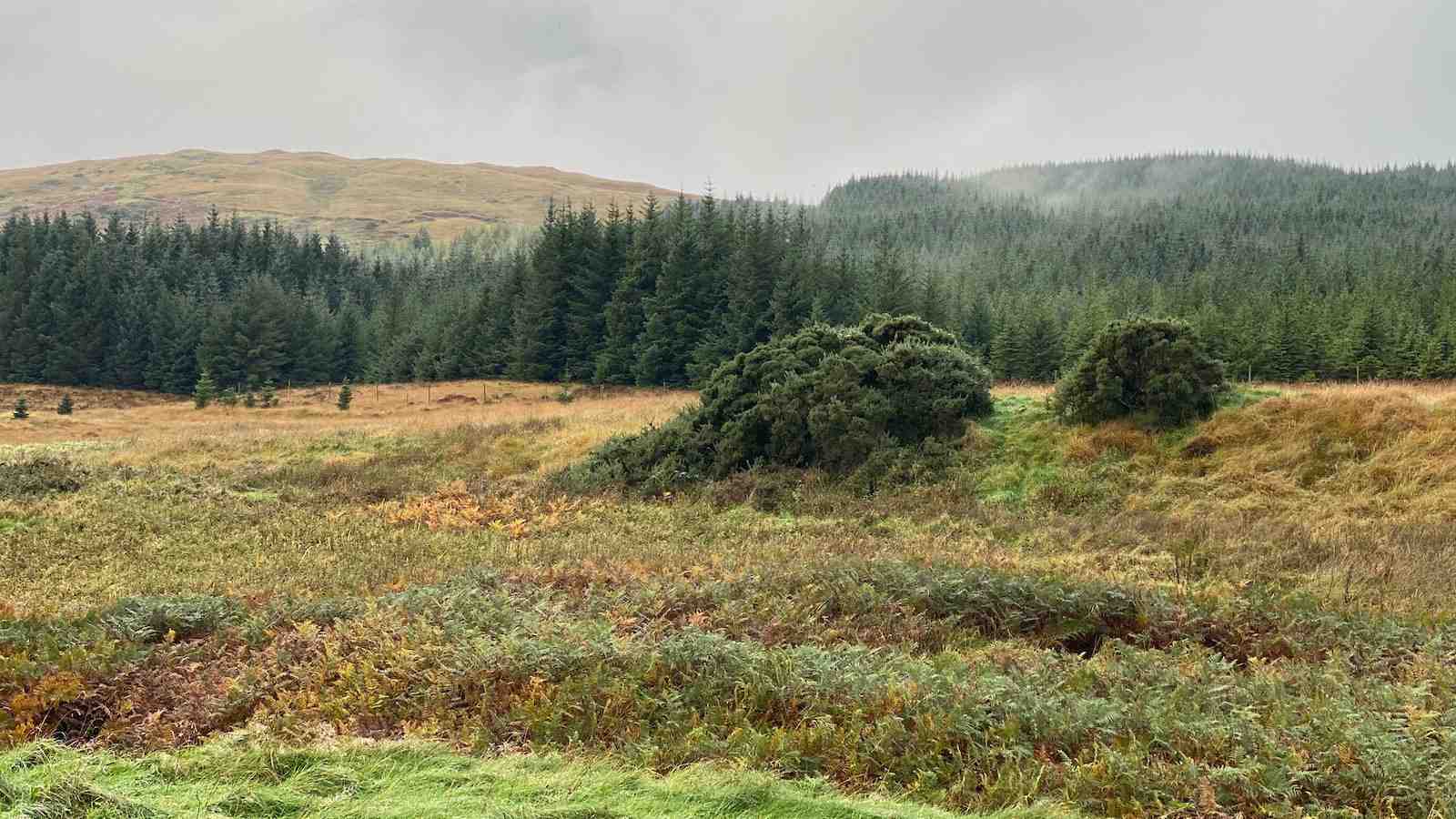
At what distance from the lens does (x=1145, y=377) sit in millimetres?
19062

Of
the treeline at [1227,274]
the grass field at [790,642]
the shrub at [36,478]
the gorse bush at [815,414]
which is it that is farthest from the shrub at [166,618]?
the treeline at [1227,274]

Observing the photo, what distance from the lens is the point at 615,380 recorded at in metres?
53.7

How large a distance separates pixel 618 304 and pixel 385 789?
50032mm

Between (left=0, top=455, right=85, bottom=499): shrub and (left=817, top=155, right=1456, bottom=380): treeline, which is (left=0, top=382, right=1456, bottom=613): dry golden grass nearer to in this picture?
(left=0, top=455, right=85, bottom=499): shrub

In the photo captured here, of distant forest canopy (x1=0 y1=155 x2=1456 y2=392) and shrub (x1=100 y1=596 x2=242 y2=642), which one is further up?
distant forest canopy (x1=0 y1=155 x2=1456 y2=392)

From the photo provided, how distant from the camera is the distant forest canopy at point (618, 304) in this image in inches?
2071

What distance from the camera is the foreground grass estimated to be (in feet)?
15.7

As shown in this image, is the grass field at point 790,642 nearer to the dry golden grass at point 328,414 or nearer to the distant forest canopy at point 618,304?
the dry golden grass at point 328,414

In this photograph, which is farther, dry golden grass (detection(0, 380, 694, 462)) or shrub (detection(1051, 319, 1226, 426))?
dry golden grass (detection(0, 380, 694, 462))

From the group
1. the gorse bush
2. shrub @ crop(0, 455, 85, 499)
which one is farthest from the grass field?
the gorse bush

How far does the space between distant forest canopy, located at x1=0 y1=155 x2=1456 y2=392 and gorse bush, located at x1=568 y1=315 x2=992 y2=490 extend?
24.0m

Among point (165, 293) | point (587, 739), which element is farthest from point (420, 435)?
point (165, 293)

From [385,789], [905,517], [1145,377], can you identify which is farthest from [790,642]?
[1145,377]

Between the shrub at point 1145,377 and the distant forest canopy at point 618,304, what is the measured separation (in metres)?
27.3
